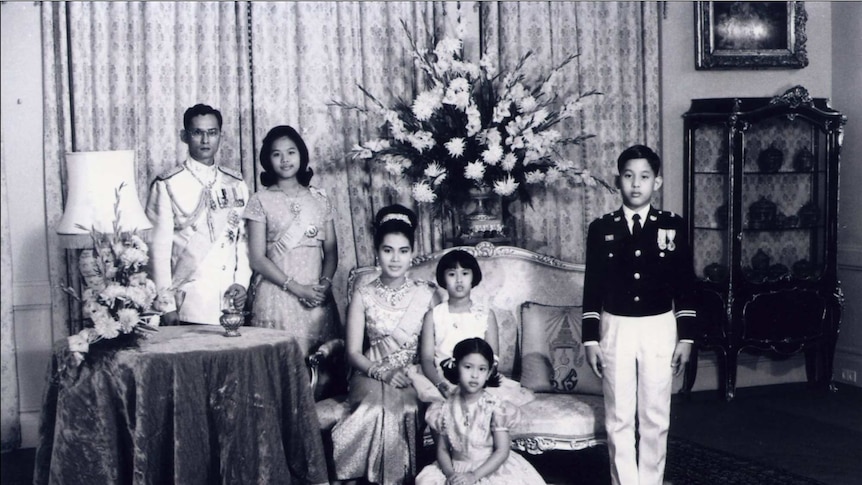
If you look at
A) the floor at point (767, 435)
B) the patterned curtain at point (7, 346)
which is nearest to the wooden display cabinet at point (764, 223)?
the floor at point (767, 435)

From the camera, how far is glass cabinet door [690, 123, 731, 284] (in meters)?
5.71

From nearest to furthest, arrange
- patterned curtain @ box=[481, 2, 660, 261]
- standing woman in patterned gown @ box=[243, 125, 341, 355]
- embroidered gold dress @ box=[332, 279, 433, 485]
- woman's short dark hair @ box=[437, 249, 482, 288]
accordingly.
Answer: embroidered gold dress @ box=[332, 279, 433, 485]
woman's short dark hair @ box=[437, 249, 482, 288]
standing woman in patterned gown @ box=[243, 125, 341, 355]
patterned curtain @ box=[481, 2, 660, 261]

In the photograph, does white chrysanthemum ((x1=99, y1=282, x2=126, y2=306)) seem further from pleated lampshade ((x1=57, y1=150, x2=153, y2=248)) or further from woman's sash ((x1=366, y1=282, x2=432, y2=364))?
woman's sash ((x1=366, y1=282, x2=432, y2=364))

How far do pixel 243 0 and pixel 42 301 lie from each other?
6.52ft

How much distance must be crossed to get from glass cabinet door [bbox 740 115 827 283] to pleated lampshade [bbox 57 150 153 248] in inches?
148

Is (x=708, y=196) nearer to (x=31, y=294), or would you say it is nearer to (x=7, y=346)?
(x=31, y=294)

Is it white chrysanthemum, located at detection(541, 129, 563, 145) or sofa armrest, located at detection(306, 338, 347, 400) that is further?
white chrysanthemum, located at detection(541, 129, 563, 145)

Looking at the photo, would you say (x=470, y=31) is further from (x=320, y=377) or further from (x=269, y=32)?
(x=320, y=377)

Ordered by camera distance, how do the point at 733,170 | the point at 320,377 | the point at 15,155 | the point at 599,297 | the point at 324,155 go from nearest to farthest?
the point at 599,297, the point at 320,377, the point at 15,155, the point at 324,155, the point at 733,170

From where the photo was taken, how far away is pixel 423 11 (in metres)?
5.27

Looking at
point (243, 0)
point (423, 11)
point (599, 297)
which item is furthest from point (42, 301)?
point (599, 297)

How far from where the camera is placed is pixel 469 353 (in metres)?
3.50

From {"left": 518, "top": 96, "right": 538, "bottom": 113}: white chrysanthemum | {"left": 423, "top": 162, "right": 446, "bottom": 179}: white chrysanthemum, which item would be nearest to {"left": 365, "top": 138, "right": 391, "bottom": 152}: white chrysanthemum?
{"left": 423, "top": 162, "right": 446, "bottom": 179}: white chrysanthemum

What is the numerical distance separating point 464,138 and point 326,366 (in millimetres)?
1379
